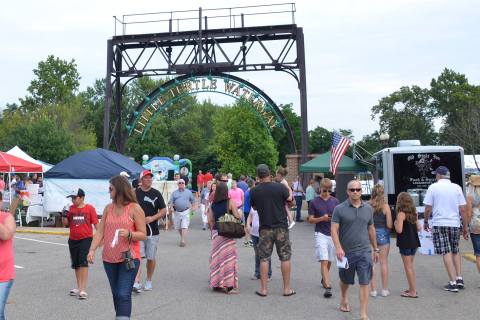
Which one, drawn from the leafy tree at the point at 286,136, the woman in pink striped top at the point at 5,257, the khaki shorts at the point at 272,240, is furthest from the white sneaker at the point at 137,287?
the leafy tree at the point at 286,136

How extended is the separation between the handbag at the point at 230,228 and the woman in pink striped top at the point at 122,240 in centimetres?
305

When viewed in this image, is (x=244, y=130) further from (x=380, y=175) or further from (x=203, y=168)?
(x=380, y=175)

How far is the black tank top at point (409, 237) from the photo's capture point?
8.20 metres

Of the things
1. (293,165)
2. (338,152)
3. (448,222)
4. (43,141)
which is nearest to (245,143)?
(43,141)

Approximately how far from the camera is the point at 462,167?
15.5 m

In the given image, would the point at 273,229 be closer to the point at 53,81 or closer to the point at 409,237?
the point at 409,237

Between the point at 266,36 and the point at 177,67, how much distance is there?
13.7ft

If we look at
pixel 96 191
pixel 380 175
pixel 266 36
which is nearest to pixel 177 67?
pixel 266 36

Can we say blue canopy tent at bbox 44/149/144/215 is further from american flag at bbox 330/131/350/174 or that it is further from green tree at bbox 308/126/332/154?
green tree at bbox 308/126/332/154

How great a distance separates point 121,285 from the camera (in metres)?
5.41

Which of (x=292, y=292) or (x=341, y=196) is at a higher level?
(x=341, y=196)

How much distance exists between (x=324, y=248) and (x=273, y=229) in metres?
0.81

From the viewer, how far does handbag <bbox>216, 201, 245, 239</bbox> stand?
27.8ft

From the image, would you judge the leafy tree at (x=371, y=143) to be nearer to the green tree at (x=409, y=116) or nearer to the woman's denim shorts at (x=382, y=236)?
the green tree at (x=409, y=116)
